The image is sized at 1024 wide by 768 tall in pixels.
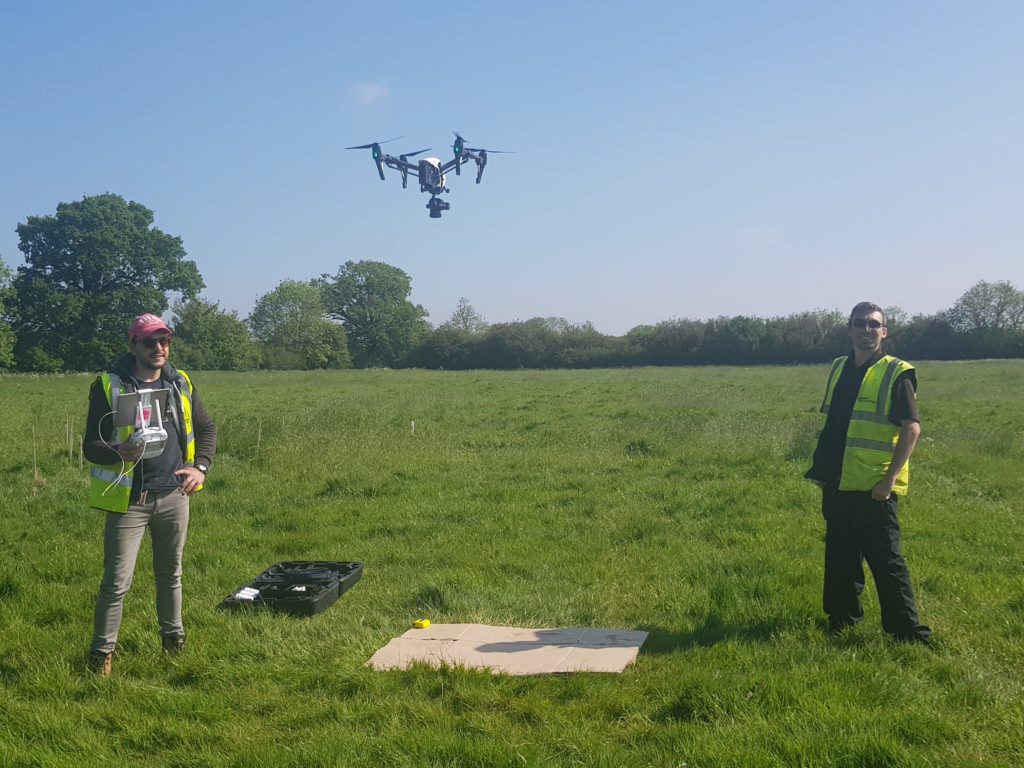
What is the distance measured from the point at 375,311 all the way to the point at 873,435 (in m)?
87.6

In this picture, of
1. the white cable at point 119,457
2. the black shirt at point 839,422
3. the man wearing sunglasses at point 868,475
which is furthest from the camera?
the black shirt at point 839,422

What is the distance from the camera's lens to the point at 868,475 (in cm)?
552

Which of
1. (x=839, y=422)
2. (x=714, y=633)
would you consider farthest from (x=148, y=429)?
(x=839, y=422)

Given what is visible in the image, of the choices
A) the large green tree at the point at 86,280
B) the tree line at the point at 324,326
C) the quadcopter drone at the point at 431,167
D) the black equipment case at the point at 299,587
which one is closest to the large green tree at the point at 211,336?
the tree line at the point at 324,326

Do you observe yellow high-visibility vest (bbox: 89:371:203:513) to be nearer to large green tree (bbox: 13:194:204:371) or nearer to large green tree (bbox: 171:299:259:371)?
large green tree (bbox: 13:194:204:371)

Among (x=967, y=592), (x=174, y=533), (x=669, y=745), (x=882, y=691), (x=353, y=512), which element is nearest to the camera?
(x=669, y=745)

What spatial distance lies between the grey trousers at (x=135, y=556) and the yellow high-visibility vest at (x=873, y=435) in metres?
4.51

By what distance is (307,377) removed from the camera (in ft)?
163

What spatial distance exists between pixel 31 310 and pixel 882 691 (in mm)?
62362

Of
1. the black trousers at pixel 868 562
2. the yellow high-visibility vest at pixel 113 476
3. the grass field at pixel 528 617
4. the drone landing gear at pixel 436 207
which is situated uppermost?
the drone landing gear at pixel 436 207

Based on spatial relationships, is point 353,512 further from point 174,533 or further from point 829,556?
point 829,556

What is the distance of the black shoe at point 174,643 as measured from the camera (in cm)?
558

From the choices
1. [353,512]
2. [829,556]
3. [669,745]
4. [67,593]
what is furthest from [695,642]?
[353,512]

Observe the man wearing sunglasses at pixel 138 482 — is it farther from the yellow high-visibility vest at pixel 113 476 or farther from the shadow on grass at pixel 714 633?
the shadow on grass at pixel 714 633
